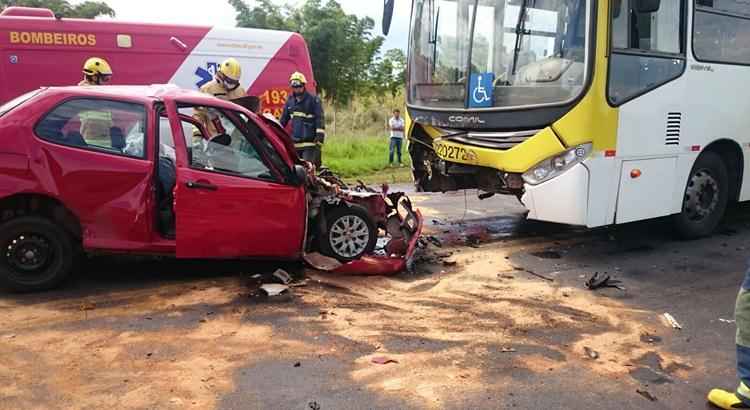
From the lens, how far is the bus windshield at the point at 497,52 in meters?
6.26

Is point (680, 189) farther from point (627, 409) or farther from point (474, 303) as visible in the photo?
point (627, 409)

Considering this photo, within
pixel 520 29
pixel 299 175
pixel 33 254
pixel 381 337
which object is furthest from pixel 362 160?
pixel 381 337

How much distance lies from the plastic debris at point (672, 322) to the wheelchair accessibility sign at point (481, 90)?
2.79 meters

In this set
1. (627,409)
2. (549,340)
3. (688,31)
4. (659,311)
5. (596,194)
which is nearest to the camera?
(627,409)

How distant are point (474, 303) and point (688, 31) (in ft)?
13.6

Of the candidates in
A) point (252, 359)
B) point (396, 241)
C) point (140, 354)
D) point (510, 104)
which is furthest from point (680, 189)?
point (140, 354)

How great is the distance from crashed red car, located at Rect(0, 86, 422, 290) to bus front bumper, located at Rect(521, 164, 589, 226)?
2.20 m

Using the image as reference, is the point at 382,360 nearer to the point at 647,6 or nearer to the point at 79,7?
the point at 647,6

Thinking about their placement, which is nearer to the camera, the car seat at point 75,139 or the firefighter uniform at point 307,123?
the car seat at point 75,139

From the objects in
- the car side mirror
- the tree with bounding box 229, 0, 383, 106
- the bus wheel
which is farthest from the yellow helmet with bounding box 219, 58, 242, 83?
the tree with bounding box 229, 0, 383, 106

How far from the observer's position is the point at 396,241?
20.9ft

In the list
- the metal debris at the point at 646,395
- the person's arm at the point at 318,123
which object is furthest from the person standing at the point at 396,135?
the metal debris at the point at 646,395

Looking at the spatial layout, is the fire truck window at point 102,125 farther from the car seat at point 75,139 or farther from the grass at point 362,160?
the grass at point 362,160

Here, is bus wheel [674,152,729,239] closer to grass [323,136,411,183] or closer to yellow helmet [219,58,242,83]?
yellow helmet [219,58,242,83]
